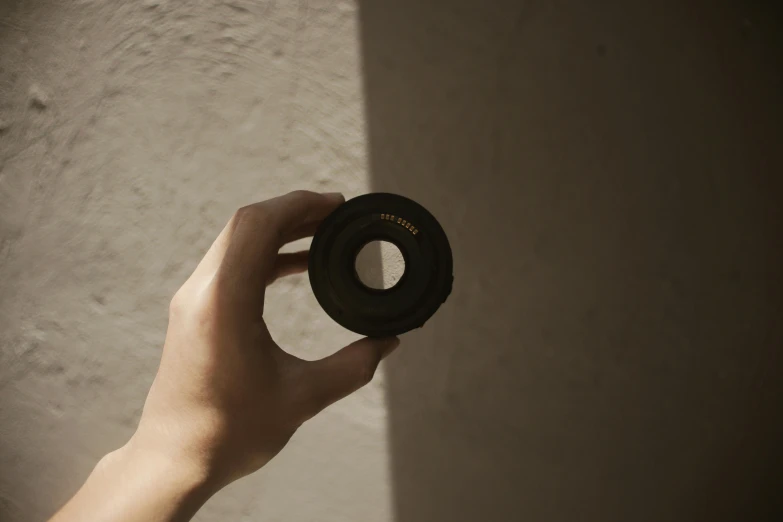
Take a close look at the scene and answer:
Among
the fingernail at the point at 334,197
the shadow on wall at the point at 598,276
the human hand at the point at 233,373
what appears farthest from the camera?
the shadow on wall at the point at 598,276

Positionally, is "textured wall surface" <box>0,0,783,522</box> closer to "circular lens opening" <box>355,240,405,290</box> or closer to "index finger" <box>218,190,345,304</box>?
"circular lens opening" <box>355,240,405,290</box>

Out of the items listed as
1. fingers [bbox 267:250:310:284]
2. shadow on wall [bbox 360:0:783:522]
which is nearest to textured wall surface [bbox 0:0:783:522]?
shadow on wall [bbox 360:0:783:522]

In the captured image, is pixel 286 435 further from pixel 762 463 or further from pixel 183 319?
pixel 762 463

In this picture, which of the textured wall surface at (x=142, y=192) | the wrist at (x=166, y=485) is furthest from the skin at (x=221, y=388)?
the textured wall surface at (x=142, y=192)

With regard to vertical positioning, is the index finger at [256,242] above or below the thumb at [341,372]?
above

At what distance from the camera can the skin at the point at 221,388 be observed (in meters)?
0.54

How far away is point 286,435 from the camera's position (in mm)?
575

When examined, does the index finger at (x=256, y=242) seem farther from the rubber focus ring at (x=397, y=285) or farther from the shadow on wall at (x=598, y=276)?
the shadow on wall at (x=598, y=276)

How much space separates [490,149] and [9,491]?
937mm

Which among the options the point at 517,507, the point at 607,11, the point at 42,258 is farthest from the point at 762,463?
the point at 42,258

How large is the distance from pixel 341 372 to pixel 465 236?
1.23ft

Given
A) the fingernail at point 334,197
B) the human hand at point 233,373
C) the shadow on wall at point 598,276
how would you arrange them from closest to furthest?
the human hand at point 233,373 → the fingernail at point 334,197 → the shadow on wall at point 598,276

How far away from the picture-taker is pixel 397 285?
0.59 meters

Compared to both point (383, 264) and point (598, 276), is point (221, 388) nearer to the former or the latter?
point (383, 264)
